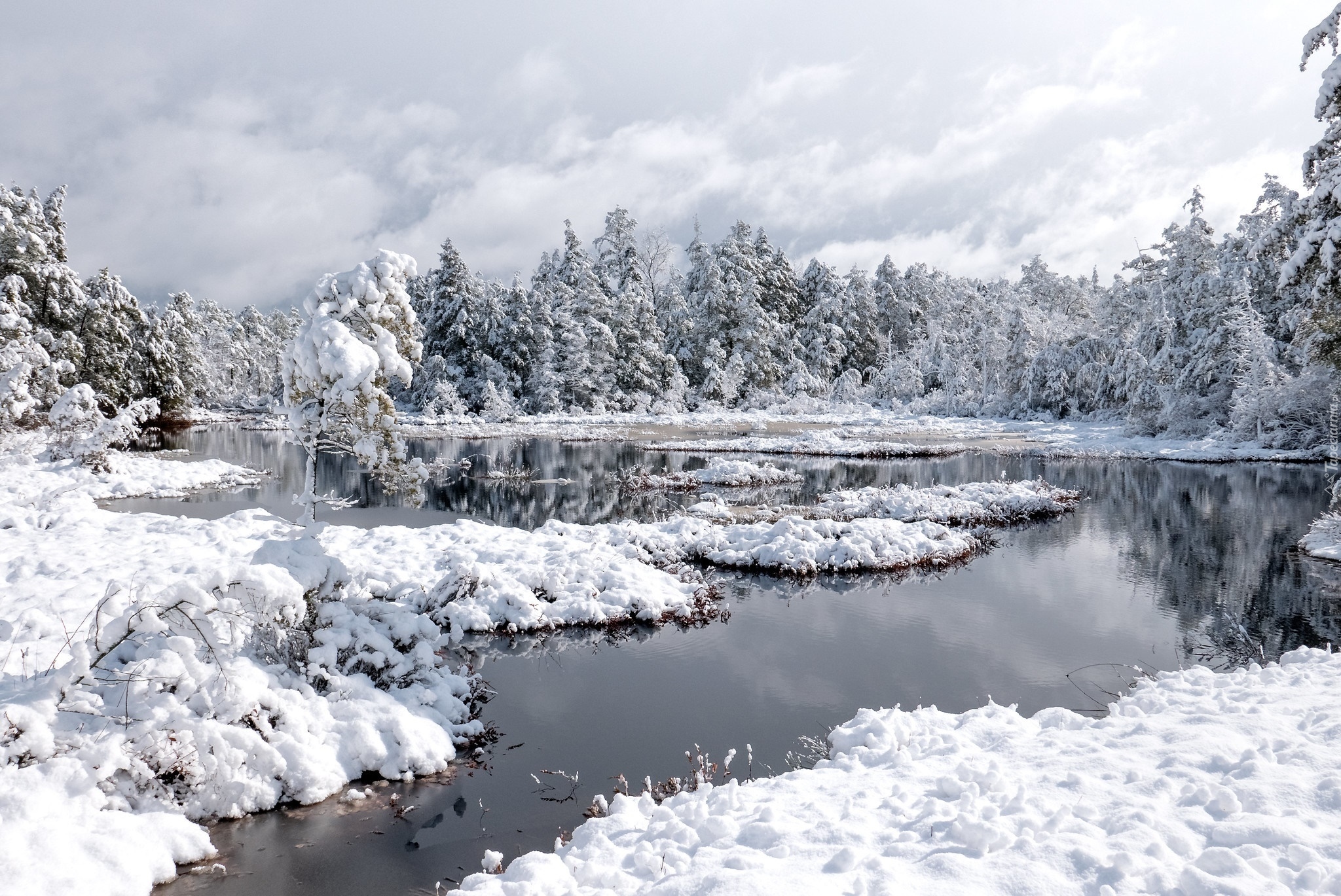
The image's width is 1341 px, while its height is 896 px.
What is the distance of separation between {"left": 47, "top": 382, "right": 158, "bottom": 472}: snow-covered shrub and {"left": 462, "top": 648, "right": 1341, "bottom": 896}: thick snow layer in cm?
2474

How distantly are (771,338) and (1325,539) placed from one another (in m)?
55.6

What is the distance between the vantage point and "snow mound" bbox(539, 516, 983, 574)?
16.4 metres

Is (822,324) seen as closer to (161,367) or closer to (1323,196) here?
(161,367)

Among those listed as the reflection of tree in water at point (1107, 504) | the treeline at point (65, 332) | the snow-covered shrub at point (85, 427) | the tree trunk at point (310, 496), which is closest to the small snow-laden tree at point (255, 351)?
the treeline at point (65, 332)

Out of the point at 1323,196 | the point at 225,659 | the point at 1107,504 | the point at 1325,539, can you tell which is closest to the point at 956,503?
the point at 1107,504

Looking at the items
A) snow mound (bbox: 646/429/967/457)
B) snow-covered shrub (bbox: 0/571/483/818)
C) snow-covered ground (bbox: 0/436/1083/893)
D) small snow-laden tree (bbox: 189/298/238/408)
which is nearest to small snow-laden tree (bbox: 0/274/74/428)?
snow-covered ground (bbox: 0/436/1083/893)

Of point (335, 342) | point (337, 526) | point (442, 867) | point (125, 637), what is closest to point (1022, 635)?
point (442, 867)

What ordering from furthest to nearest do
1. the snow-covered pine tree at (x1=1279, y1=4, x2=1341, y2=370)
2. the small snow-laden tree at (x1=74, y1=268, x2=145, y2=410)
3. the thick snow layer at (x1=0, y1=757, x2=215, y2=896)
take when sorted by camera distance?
1. the small snow-laden tree at (x1=74, y1=268, x2=145, y2=410)
2. the snow-covered pine tree at (x1=1279, y1=4, x2=1341, y2=370)
3. the thick snow layer at (x1=0, y1=757, x2=215, y2=896)

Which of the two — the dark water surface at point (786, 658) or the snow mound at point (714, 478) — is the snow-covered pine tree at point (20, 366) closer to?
the dark water surface at point (786, 658)

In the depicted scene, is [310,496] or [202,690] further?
[310,496]

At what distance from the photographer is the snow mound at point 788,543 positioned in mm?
16406

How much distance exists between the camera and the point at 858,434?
47656 millimetres

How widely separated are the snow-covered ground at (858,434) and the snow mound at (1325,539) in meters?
19.8

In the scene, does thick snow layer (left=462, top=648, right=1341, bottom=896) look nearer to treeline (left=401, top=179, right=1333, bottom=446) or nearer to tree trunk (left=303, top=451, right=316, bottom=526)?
tree trunk (left=303, top=451, right=316, bottom=526)
